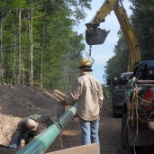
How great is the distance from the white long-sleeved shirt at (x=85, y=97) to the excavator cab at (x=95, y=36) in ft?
42.5

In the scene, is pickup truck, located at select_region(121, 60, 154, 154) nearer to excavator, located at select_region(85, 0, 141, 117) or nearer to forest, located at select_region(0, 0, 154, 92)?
excavator, located at select_region(85, 0, 141, 117)

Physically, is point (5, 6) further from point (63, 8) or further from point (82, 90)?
point (63, 8)

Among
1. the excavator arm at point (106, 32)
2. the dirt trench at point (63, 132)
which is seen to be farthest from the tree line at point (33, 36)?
the dirt trench at point (63, 132)

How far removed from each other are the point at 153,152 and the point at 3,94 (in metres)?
9.05

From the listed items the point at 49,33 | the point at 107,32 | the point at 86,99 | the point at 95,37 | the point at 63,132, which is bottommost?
the point at 63,132

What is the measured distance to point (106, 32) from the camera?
67.4 feet

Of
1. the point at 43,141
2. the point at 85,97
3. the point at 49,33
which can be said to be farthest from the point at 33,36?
the point at 43,141

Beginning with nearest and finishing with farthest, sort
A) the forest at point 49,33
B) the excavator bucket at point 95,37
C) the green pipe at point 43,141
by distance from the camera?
the green pipe at point 43,141 < the excavator bucket at point 95,37 < the forest at point 49,33

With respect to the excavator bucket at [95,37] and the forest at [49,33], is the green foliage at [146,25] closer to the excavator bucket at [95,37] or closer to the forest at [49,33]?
the forest at [49,33]

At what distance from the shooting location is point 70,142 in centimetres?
1125

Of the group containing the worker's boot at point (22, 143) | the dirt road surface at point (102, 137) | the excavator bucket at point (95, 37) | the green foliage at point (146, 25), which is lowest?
the dirt road surface at point (102, 137)

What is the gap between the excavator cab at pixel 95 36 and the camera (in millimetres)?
20641

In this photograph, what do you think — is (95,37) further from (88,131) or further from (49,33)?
(49,33)

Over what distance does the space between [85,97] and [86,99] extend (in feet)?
0.13
